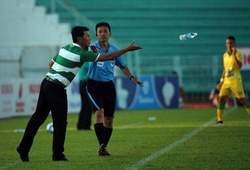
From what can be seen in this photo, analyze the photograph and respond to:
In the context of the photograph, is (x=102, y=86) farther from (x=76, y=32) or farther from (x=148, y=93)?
(x=148, y=93)

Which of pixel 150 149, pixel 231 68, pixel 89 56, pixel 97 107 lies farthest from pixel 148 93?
pixel 89 56

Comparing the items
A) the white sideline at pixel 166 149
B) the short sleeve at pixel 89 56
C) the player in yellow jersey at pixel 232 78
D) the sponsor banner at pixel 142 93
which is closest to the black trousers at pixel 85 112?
the white sideline at pixel 166 149

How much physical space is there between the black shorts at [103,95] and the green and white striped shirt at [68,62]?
1.24 m

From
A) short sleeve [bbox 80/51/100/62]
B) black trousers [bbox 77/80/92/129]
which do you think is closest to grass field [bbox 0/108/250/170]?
black trousers [bbox 77/80/92/129]

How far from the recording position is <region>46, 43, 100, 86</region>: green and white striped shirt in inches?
420

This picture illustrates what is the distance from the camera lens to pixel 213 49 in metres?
37.7

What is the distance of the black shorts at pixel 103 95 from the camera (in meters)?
12.0

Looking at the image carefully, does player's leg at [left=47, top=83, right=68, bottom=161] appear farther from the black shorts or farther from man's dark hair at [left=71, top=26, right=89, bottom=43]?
the black shorts

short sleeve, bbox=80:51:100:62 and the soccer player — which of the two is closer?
short sleeve, bbox=80:51:100:62

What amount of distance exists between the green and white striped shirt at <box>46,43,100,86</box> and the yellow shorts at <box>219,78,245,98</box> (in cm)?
849

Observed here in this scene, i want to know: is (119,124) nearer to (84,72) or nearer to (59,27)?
(84,72)

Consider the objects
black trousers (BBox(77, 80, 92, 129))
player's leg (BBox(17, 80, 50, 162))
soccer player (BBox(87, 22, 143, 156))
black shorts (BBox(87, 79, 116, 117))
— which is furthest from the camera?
black trousers (BBox(77, 80, 92, 129))

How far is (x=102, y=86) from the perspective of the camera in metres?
A: 12.1

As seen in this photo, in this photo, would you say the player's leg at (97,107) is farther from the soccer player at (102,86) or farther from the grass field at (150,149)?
the grass field at (150,149)
